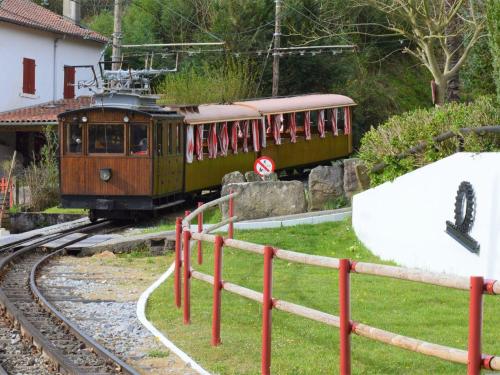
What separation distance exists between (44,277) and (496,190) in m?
6.90

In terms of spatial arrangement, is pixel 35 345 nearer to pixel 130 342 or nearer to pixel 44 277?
pixel 130 342

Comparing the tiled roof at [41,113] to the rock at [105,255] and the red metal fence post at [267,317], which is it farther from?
the red metal fence post at [267,317]

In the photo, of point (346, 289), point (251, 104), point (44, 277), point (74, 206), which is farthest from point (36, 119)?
point (346, 289)

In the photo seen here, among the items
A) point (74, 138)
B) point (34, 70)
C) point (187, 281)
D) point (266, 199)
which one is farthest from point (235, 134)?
point (187, 281)

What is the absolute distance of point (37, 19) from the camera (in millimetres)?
44875

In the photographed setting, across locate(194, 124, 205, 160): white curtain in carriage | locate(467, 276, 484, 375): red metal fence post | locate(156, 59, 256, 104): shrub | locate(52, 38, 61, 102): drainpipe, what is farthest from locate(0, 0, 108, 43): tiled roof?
locate(467, 276, 484, 375): red metal fence post

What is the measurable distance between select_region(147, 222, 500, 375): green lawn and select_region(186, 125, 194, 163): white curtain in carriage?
1111cm

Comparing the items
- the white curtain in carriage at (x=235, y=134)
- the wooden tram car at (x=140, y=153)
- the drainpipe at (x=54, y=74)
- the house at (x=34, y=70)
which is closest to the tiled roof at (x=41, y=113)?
the house at (x=34, y=70)

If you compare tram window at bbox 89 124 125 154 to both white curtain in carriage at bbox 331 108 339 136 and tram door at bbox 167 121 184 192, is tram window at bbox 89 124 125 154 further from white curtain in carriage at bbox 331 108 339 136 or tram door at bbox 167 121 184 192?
white curtain in carriage at bbox 331 108 339 136

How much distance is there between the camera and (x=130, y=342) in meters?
10.6

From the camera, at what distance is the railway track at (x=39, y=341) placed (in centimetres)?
955

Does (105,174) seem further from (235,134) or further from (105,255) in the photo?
(235,134)

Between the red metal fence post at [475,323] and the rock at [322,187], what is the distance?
58.3ft

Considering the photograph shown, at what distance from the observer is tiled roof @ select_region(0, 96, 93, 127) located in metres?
38.7
